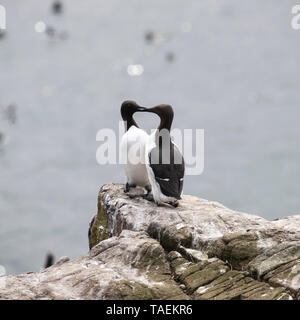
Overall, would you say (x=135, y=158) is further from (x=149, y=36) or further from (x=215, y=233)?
(x=149, y=36)

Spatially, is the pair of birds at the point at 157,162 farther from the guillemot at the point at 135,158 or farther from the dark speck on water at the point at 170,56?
the dark speck on water at the point at 170,56

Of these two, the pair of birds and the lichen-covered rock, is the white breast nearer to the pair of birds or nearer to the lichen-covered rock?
the pair of birds

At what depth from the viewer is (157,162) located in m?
9.77

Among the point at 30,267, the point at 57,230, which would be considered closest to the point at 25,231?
the point at 57,230

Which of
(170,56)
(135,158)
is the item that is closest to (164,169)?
(135,158)

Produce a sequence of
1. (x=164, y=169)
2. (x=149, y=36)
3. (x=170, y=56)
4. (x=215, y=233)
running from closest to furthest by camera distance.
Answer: (x=215, y=233), (x=164, y=169), (x=170, y=56), (x=149, y=36)

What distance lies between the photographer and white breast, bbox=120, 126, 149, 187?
34.1 ft

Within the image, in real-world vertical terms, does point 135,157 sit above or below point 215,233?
above

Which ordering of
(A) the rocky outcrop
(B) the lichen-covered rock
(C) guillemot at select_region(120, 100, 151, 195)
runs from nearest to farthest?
1. (A) the rocky outcrop
2. (B) the lichen-covered rock
3. (C) guillemot at select_region(120, 100, 151, 195)

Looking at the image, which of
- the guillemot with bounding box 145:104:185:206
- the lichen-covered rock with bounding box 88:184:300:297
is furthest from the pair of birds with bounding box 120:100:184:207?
the lichen-covered rock with bounding box 88:184:300:297

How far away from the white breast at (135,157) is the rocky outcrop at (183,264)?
3.68 ft

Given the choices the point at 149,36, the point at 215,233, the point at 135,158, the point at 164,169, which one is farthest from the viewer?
the point at 149,36

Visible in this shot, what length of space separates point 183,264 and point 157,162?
1973 mm

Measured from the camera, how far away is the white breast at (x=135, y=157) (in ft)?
34.1
